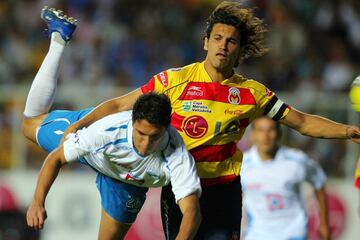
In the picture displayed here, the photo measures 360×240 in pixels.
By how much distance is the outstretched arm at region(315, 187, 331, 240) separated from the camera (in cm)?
1021

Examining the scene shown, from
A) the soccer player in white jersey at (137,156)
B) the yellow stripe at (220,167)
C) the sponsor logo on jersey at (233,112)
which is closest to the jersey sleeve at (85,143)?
the soccer player in white jersey at (137,156)

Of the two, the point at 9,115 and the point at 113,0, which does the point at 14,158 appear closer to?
the point at 9,115

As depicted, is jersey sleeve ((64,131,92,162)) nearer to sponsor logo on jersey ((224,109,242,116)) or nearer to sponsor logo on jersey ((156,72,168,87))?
sponsor logo on jersey ((156,72,168,87))

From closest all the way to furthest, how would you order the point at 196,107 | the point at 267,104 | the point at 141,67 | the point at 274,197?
1. the point at 196,107
2. the point at 267,104
3. the point at 274,197
4. the point at 141,67

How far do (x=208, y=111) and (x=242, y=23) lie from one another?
27.4 inches

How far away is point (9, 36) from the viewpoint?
15.7 metres

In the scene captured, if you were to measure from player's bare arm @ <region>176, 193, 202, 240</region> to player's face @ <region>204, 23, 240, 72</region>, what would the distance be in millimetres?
1089

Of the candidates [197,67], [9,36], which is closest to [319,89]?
[9,36]

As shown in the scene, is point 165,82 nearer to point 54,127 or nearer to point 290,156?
point 54,127

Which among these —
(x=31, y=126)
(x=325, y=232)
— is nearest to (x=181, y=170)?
(x=31, y=126)

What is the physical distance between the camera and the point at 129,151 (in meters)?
7.11

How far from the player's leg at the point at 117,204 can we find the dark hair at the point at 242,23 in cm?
130

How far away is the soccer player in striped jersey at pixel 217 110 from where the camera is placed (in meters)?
7.52

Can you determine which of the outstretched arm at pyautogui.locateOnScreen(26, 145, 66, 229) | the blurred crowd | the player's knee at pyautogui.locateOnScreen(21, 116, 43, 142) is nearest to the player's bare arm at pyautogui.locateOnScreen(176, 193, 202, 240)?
the outstretched arm at pyautogui.locateOnScreen(26, 145, 66, 229)
